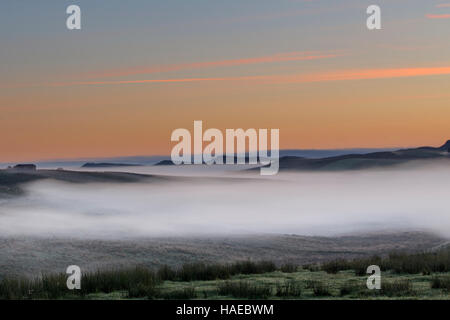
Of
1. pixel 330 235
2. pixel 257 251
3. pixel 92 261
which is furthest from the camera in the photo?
pixel 330 235

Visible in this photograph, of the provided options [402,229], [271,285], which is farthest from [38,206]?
[271,285]

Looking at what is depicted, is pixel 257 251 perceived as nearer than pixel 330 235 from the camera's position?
Yes

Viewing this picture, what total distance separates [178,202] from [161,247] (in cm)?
2956

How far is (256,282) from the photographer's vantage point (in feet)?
70.6

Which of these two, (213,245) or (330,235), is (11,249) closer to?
(213,245)

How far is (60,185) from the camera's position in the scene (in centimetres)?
5909

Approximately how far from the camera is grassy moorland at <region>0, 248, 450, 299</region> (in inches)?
739

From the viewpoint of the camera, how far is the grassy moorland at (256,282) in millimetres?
18781

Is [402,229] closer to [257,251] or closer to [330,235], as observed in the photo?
[330,235]

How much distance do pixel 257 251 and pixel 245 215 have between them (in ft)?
65.4

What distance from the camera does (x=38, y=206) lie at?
46000mm
